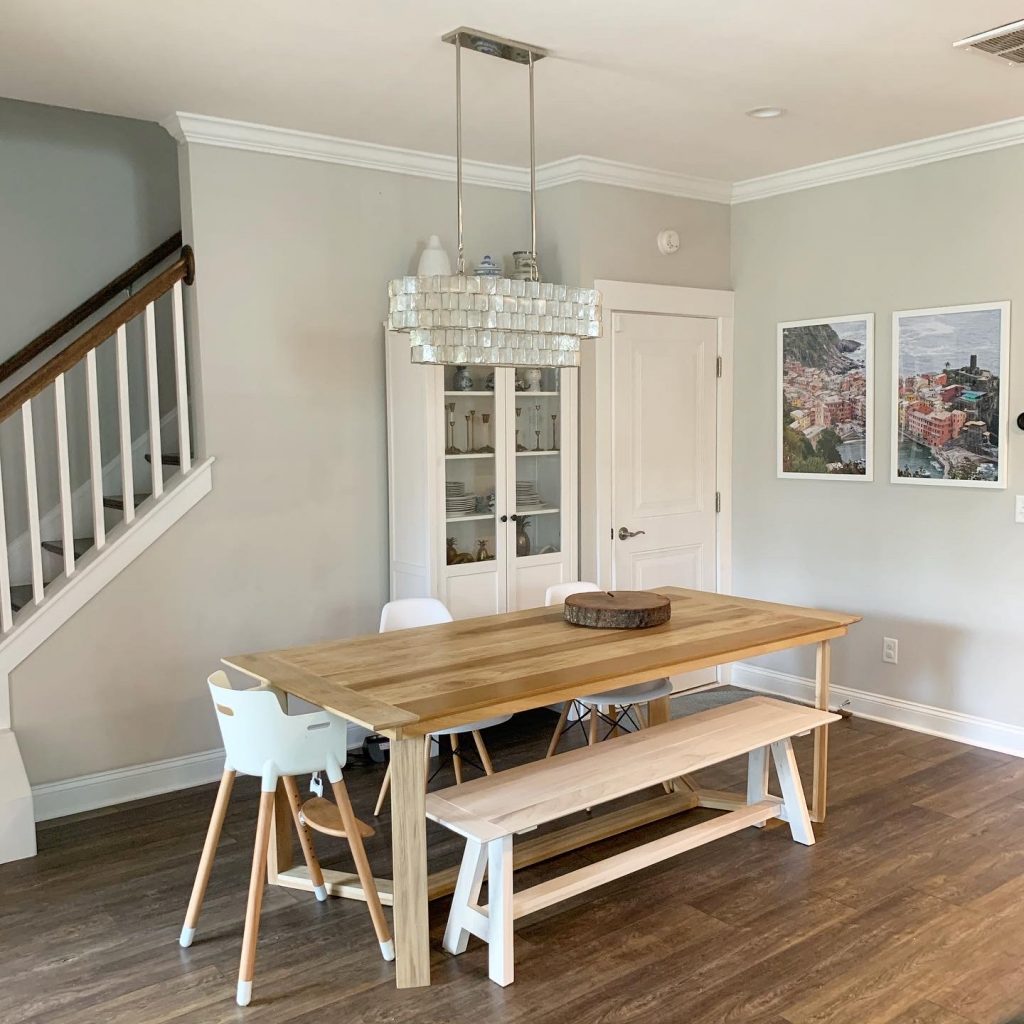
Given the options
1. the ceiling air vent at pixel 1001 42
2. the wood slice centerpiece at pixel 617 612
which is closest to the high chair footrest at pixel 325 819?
the wood slice centerpiece at pixel 617 612

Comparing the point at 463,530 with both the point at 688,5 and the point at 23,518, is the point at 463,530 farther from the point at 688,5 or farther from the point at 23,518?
the point at 688,5

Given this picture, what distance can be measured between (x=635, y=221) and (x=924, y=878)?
3.22 m

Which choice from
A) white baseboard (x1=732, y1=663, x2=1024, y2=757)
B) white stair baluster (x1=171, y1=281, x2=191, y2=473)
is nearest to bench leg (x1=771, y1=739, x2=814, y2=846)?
white baseboard (x1=732, y1=663, x2=1024, y2=757)

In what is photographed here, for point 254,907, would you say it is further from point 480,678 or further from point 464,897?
point 480,678

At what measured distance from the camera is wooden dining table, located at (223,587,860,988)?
2.57 metres

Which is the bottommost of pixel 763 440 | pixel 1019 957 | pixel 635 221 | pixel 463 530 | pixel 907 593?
pixel 1019 957

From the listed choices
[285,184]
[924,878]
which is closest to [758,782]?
[924,878]

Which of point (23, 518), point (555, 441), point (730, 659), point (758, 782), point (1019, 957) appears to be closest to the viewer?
point (1019, 957)

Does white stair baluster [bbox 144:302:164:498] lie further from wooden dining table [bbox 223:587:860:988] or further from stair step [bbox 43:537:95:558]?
wooden dining table [bbox 223:587:860:988]

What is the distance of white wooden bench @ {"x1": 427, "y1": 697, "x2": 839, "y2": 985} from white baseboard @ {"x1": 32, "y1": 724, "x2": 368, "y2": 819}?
1.72 metres

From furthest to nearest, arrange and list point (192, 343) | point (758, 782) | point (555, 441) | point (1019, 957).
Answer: point (555, 441), point (192, 343), point (758, 782), point (1019, 957)

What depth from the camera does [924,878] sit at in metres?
3.25

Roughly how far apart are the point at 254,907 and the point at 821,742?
6.78 feet

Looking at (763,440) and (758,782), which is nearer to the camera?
(758,782)
